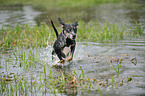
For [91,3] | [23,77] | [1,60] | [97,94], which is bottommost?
[97,94]

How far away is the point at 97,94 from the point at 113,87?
1.86 ft

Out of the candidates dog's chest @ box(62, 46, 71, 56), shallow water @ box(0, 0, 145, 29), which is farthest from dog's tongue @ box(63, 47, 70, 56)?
shallow water @ box(0, 0, 145, 29)

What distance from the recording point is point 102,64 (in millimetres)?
7777

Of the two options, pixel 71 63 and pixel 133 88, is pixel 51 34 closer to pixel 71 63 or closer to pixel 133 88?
pixel 71 63

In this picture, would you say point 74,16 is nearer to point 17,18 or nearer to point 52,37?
point 17,18

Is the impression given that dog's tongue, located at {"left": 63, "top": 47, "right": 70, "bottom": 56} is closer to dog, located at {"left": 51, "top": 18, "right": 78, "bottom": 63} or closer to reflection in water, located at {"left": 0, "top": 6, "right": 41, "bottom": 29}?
dog, located at {"left": 51, "top": 18, "right": 78, "bottom": 63}

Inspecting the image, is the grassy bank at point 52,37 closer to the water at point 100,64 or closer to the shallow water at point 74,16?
the water at point 100,64

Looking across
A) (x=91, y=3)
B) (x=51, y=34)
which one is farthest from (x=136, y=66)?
(x=91, y=3)

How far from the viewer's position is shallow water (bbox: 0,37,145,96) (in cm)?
579

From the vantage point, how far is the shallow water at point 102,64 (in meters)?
5.79

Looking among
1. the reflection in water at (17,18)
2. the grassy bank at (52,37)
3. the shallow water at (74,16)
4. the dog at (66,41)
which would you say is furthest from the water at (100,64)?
the reflection in water at (17,18)

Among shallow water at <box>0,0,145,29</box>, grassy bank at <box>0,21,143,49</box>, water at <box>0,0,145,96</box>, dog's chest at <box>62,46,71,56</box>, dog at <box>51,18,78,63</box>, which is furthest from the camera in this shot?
shallow water at <box>0,0,145,29</box>

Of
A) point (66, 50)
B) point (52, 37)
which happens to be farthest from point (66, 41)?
point (52, 37)

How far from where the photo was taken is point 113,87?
5.84 m
